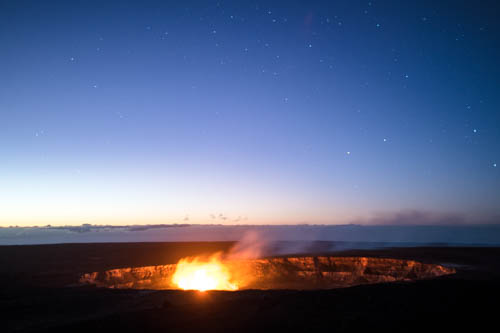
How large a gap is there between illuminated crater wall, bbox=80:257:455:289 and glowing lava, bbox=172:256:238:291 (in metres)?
0.66

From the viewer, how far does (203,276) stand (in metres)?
29.9

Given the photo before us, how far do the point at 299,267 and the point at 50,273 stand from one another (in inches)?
896

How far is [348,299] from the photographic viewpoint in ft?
42.7

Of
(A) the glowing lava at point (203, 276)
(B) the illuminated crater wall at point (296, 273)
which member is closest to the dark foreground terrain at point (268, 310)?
(B) the illuminated crater wall at point (296, 273)

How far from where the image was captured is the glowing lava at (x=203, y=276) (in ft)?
89.7

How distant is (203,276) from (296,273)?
369 inches

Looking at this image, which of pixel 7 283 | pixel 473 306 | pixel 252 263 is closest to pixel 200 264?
pixel 252 263

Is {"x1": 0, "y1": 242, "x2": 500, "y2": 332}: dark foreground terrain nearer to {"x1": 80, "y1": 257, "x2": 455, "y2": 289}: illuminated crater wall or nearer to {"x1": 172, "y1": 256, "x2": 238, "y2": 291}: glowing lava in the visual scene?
{"x1": 80, "y1": 257, "x2": 455, "y2": 289}: illuminated crater wall

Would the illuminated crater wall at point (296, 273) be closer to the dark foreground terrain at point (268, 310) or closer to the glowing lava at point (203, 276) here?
the glowing lava at point (203, 276)

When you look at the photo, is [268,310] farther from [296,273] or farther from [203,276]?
[296,273]

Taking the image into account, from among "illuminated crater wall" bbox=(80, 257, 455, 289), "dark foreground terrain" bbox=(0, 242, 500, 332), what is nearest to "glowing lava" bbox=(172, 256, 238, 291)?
"illuminated crater wall" bbox=(80, 257, 455, 289)

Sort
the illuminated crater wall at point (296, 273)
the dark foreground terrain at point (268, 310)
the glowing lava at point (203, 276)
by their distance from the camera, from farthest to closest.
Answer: the glowing lava at point (203, 276) → the illuminated crater wall at point (296, 273) → the dark foreground terrain at point (268, 310)

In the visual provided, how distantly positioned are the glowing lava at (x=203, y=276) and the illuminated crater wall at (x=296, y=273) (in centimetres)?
66

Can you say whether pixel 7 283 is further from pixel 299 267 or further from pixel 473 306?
pixel 473 306
